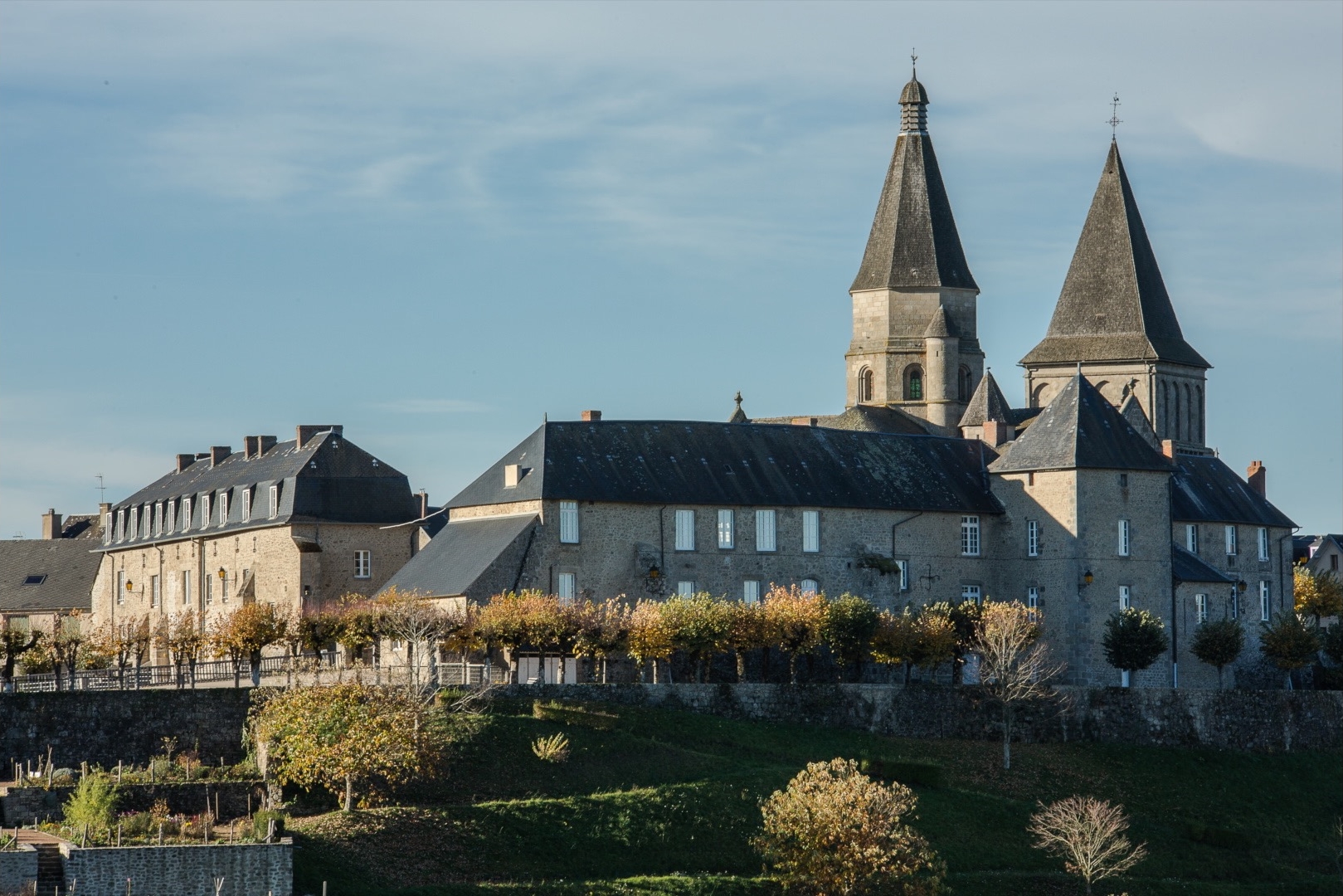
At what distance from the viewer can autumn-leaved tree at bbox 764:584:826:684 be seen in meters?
55.8

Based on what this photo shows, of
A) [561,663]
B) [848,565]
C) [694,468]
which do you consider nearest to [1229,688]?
[848,565]

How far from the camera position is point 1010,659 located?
2218 inches

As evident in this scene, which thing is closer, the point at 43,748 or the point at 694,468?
the point at 43,748

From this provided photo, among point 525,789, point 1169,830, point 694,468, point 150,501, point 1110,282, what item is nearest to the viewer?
point 525,789

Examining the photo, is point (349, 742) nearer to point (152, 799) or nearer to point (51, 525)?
point (152, 799)

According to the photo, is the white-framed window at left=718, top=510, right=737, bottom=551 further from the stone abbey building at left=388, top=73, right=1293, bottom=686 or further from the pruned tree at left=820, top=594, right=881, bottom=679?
the pruned tree at left=820, top=594, right=881, bottom=679

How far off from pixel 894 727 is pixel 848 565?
Result: 275 inches

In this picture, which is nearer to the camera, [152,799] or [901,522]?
[152,799]

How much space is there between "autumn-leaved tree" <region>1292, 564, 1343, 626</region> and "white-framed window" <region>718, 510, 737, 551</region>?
878 inches

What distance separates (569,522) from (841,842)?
17.0 metres

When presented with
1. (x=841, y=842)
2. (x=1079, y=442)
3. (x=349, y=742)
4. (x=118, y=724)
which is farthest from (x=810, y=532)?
(x=118, y=724)

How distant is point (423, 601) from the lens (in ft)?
185

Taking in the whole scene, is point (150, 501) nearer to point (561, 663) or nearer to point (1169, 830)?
point (561, 663)

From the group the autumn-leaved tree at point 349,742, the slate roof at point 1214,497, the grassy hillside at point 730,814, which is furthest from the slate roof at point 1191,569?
the autumn-leaved tree at point 349,742
